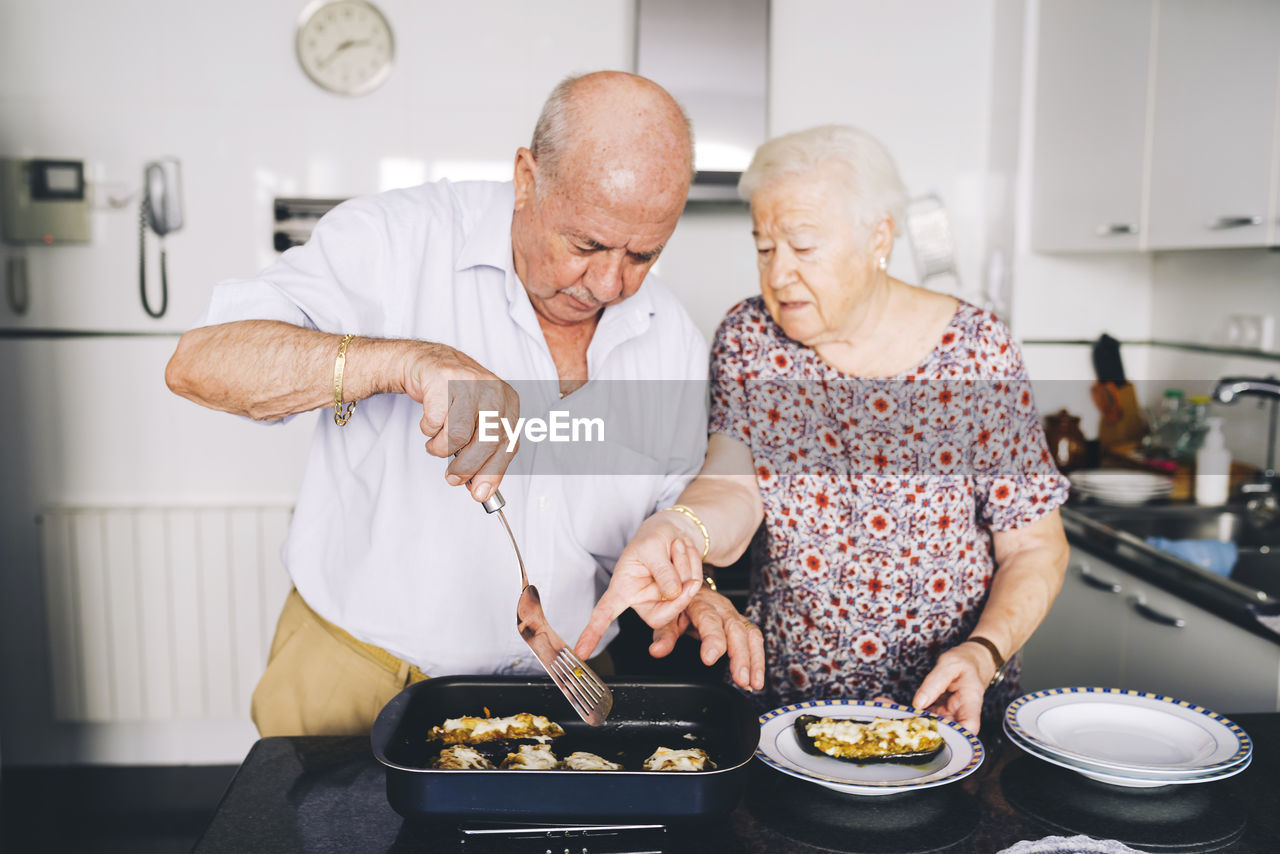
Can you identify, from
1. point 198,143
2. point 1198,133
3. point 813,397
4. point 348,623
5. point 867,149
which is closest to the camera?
point 348,623

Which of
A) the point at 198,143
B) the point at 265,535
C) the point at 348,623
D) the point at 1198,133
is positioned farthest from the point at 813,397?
the point at 198,143

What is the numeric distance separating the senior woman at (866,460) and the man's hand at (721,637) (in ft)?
0.52

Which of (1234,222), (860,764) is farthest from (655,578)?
(1234,222)

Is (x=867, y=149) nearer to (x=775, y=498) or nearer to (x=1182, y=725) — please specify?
(x=775, y=498)

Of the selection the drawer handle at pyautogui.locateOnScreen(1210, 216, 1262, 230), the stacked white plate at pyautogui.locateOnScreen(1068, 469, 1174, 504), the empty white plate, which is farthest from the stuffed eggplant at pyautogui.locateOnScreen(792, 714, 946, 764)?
the stacked white plate at pyautogui.locateOnScreen(1068, 469, 1174, 504)

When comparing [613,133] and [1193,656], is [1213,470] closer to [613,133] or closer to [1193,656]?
[1193,656]

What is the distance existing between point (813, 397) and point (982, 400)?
284 mm

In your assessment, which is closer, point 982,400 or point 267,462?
point 982,400

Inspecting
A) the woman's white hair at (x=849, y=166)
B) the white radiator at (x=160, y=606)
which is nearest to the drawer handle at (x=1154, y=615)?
the woman's white hair at (x=849, y=166)

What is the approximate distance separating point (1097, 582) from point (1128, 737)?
45.7 inches

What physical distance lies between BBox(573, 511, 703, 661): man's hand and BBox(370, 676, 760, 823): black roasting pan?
0.11 metres

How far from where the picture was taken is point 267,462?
3.14 metres

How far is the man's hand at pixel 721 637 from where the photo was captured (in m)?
1.31

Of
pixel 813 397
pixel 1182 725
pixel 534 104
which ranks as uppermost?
pixel 534 104
